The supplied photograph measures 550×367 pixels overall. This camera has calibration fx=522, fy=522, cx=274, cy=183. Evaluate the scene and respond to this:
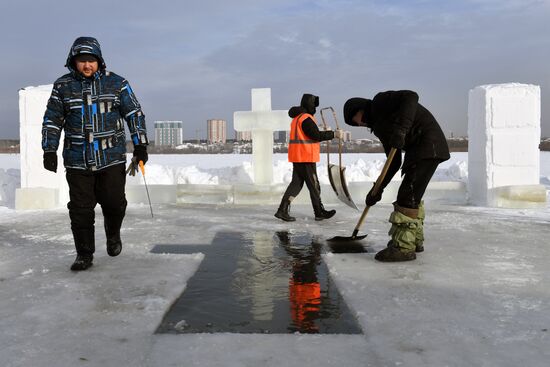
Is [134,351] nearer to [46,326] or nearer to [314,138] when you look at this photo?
[46,326]

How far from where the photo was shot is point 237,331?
8.86ft

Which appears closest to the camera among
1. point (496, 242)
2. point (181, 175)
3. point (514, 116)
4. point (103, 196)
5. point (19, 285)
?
point (19, 285)

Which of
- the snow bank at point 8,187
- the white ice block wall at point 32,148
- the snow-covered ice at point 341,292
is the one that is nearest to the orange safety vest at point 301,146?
the snow-covered ice at point 341,292

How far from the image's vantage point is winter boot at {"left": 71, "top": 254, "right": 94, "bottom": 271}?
405cm

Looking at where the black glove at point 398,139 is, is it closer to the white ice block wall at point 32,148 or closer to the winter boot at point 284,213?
the winter boot at point 284,213

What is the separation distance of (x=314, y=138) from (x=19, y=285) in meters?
4.05

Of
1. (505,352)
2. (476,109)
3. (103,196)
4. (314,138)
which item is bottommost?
(505,352)

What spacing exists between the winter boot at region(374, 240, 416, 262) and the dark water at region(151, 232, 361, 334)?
1.72ft

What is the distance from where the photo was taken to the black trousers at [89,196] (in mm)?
4031

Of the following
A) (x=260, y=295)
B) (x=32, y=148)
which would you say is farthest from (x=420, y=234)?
(x=32, y=148)

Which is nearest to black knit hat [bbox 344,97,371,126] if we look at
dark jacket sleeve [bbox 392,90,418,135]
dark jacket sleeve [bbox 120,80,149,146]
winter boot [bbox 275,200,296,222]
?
dark jacket sleeve [bbox 392,90,418,135]

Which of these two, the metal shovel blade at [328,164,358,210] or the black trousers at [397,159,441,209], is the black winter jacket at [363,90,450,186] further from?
the metal shovel blade at [328,164,358,210]

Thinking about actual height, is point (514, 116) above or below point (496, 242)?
above

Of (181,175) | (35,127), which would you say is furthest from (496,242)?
(181,175)
